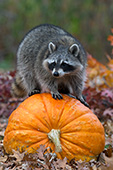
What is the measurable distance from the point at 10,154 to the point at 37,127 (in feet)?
1.48

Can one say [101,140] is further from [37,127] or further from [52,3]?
[52,3]

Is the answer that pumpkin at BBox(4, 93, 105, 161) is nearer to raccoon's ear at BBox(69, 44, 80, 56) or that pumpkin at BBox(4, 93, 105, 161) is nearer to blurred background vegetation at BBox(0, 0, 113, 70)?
raccoon's ear at BBox(69, 44, 80, 56)

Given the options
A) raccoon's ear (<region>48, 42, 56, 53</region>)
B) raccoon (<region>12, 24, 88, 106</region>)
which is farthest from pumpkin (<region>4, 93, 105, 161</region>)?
raccoon's ear (<region>48, 42, 56, 53</region>)

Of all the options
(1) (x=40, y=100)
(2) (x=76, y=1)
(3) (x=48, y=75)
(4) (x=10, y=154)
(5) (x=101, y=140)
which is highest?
(2) (x=76, y=1)

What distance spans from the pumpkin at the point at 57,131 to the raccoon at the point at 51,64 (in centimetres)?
42

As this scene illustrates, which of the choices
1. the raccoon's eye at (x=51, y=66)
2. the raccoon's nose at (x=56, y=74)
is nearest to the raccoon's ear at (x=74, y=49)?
the raccoon's eye at (x=51, y=66)

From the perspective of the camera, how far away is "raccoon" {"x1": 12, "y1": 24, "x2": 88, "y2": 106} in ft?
13.1

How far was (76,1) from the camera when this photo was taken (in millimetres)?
11898

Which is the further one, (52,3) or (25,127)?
(52,3)

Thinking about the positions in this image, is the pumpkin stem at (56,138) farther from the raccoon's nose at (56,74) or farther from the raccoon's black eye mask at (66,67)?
the raccoon's black eye mask at (66,67)

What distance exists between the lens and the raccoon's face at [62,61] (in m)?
3.84

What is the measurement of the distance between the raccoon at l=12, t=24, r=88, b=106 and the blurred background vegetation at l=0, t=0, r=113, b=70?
17.5ft

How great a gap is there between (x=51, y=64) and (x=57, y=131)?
47.4 inches

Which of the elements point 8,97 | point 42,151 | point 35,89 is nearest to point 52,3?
point 8,97
